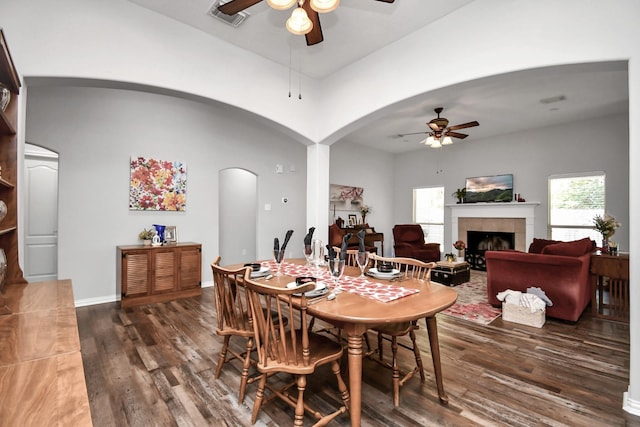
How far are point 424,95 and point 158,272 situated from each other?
3997 mm

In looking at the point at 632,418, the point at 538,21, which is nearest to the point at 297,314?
the point at 632,418

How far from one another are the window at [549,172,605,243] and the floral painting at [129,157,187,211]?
688 centimetres

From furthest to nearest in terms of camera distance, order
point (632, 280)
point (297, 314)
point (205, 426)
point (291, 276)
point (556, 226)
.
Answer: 1. point (556, 226)
2. point (297, 314)
3. point (291, 276)
4. point (632, 280)
5. point (205, 426)

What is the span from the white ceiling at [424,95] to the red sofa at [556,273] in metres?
1.89

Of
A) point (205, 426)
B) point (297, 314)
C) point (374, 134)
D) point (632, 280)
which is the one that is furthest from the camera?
point (374, 134)

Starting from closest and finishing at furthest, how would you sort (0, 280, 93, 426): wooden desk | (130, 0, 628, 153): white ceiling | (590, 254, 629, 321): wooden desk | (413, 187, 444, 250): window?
(0, 280, 93, 426): wooden desk, (130, 0, 628, 153): white ceiling, (590, 254, 629, 321): wooden desk, (413, 187, 444, 250): window

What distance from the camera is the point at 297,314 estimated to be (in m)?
3.63

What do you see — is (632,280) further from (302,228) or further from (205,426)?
(302,228)

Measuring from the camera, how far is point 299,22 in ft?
7.41

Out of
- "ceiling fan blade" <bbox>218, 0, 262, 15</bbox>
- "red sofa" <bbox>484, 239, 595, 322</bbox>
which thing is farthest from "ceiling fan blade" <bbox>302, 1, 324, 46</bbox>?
"red sofa" <bbox>484, 239, 595, 322</bbox>

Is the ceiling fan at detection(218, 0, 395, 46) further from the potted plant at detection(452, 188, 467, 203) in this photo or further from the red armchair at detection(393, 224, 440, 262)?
the potted plant at detection(452, 188, 467, 203)

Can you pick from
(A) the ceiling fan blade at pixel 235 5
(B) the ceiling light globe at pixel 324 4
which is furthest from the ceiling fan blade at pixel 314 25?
(A) the ceiling fan blade at pixel 235 5

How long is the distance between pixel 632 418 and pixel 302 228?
17.2 feet

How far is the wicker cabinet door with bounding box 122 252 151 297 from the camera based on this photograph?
4043 mm
